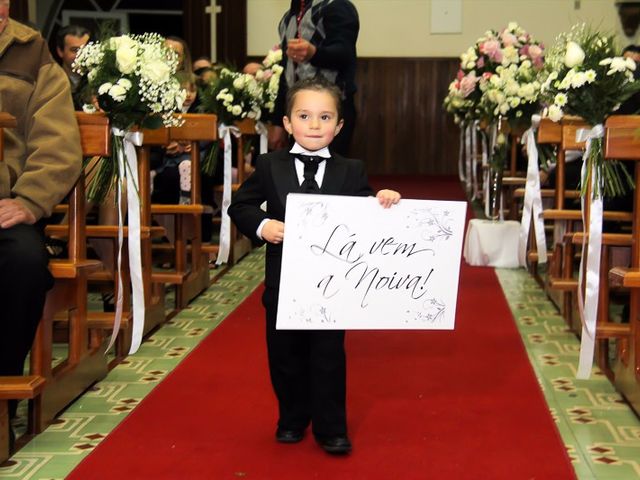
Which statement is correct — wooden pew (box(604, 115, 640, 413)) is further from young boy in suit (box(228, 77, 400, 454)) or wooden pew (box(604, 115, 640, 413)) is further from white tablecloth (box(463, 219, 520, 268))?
white tablecloth (box(463, 219, 520, 268))

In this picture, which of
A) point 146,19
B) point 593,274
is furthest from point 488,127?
point 146,19

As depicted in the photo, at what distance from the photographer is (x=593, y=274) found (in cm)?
405

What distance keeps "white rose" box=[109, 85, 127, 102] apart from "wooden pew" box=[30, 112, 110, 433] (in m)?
0.45

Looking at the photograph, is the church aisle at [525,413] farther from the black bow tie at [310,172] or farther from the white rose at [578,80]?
the white rose at [578,80]

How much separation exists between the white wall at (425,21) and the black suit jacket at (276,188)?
483 inches

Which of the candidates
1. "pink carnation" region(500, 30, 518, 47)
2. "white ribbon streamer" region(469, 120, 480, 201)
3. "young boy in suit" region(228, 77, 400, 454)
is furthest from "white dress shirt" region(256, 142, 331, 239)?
"white ribbon streamer" region(469, 120, 480, 201)

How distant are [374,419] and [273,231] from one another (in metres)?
0.93

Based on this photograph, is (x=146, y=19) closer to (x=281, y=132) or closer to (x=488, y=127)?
(x=488, y=127)

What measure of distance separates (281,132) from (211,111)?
164 cm

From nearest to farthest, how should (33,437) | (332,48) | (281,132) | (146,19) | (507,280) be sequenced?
(33,437), (332,48), (281,132), (507,280), (146,19)

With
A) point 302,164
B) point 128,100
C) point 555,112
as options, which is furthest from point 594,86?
point 128,100

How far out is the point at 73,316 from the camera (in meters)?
4.00

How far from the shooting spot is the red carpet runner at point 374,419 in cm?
312

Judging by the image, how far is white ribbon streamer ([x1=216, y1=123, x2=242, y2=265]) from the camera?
608 cm
